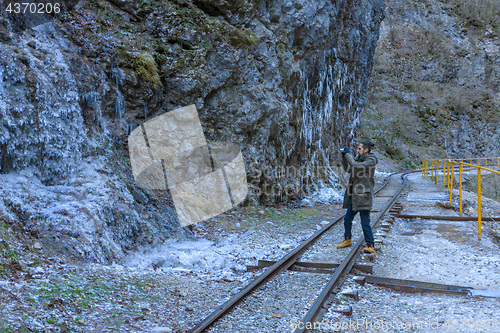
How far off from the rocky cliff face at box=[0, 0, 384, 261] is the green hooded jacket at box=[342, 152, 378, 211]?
3.84 meters

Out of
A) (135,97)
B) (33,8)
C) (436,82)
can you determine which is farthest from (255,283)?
(436,82)

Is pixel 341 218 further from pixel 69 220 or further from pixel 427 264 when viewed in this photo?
pixel 69 220

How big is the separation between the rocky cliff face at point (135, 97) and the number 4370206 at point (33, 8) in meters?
0.15

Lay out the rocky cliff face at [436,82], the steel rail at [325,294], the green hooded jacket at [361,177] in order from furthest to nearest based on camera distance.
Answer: the rocky cliff face at [436,82] < the green hooded jacket at [361,177] < the steel rail at [325,294]

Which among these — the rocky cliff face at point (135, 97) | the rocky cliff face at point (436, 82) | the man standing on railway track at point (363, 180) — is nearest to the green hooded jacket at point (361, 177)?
the man standing on railway track at point (363, 180)

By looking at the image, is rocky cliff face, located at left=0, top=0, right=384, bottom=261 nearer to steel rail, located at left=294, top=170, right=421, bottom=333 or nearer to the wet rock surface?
steel rail, located at left=294, top=170, right=421, bottom=333

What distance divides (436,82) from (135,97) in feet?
171

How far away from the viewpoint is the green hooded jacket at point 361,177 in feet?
19.1

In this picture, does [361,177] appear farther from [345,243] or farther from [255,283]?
[255,283]

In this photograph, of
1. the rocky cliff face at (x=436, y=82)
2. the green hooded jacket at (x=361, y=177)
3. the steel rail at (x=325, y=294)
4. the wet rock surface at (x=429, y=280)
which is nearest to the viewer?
the steel rail at (x=325, y=294)

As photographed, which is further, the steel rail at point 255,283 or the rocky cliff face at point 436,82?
the rocky cliff face at point 436,82

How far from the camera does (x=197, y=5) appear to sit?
11000mm

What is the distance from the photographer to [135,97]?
28.7 feet

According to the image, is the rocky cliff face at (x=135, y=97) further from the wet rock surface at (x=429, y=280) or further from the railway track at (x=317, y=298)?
the wet rock surface at (x=429, y=280)
